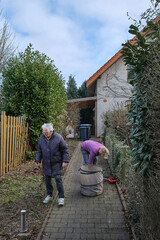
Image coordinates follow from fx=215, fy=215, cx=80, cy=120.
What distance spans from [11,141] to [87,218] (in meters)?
3.97

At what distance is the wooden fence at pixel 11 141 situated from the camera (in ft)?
20.8

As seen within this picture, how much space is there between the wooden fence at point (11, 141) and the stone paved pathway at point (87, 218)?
7.38 ft

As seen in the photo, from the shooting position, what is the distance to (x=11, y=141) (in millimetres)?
6914

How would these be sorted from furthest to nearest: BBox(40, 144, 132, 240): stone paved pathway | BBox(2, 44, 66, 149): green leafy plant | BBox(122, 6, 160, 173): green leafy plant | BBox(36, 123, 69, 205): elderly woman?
BBox(2, 44, 66, 149): green leafy plant < BBox(36, 123, 69, 205): elderly woman < BBox(40, 144, 132, 240): stone paved pathway < BBox(122, 6, 160, 173): green leafy plant

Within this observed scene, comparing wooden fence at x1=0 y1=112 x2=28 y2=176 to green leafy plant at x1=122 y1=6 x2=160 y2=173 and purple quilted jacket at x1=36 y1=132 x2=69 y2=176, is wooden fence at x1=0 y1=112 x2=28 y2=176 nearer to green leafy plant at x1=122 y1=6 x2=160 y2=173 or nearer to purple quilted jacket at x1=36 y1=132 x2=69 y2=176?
purple quilted jacket at x1=36 y1=132 x2=69 y2=176

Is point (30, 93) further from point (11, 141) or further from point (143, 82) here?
point (143, 82)

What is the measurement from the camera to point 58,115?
9.60m

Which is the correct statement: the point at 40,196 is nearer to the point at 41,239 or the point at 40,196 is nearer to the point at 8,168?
the point at 41,239

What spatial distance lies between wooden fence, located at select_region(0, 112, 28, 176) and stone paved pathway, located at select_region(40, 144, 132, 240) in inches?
88.5

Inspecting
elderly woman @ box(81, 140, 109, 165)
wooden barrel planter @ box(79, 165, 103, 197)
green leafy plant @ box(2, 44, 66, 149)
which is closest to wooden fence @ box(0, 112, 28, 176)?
green leafy plant @ box(2, 44, 66, 149)

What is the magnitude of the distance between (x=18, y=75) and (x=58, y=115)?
8.15 feet

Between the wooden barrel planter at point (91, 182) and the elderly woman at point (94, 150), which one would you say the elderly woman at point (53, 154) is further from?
the elderly woman at point (94, 150)

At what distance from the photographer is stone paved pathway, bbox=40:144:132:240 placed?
131 inches

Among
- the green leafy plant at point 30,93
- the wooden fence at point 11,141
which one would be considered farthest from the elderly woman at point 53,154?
the green leafy plant at point 30,93
